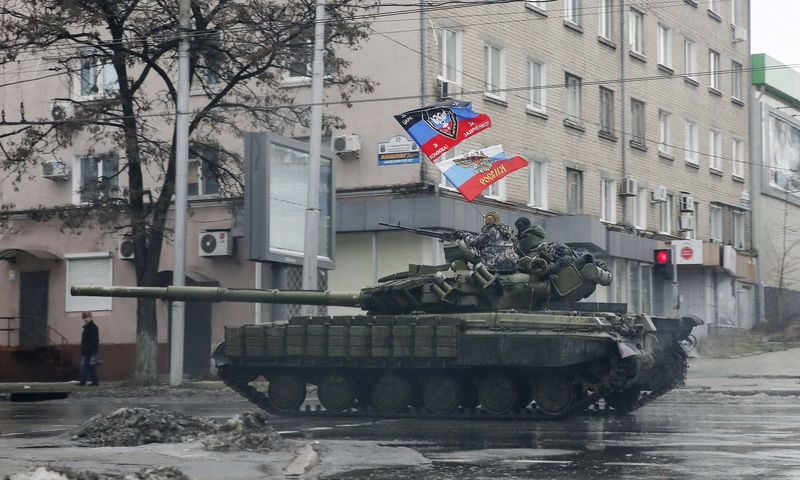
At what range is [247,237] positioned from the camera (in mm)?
24641

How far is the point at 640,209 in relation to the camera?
39.3m

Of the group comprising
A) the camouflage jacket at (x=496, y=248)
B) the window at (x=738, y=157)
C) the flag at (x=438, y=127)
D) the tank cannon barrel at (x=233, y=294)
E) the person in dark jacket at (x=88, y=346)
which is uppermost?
the window at (x=738, y=157)

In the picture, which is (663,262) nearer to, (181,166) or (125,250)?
(181,166)

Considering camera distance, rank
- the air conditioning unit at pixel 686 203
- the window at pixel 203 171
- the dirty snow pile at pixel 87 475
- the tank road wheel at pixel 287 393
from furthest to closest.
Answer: the air conditioning unit at pixel 686 203 < the window at pixel 203 171 < the tank road wheel at pixel 287 393 < the dirty snow pile at pixel 87 475

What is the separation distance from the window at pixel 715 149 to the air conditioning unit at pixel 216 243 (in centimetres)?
1892

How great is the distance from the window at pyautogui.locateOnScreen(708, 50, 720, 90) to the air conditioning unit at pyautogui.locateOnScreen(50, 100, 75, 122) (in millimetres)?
20789

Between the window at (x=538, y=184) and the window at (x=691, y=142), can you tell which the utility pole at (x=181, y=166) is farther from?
the window at (x=691, y=142)

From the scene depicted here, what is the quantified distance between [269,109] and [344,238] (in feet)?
14.3

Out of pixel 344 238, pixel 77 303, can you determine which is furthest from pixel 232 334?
pixel 77 303

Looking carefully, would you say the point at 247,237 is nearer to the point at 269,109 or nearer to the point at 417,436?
the point at 269,109

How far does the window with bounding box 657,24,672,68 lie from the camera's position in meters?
41.0

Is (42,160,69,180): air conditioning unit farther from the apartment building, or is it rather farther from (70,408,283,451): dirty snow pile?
(70,408,283,451): dirty snow pile

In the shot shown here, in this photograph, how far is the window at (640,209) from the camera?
39.1m

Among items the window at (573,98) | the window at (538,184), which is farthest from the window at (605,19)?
the window at (538,184)
